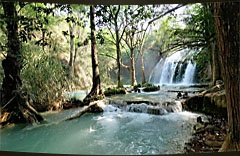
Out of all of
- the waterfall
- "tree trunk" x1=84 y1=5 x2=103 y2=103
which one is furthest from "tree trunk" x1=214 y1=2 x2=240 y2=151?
"tree trunk" x1=84 y1=5 x2=103 y2=103

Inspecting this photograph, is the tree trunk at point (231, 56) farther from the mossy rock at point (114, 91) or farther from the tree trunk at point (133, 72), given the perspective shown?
the mossy rock at point (114, 91)

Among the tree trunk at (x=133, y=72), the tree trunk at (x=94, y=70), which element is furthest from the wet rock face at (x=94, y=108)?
the tree trunk at (x=133, y=72)

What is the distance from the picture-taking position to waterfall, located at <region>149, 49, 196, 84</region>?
6.77 feet

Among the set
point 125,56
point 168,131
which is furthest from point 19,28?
point 168,131

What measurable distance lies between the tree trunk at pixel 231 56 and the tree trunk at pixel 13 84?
173cm

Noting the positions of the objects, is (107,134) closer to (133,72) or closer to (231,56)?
(133,72)

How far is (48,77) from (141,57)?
3.67ft

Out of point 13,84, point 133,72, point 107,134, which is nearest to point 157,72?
point 133,72

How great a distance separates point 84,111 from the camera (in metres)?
2.05

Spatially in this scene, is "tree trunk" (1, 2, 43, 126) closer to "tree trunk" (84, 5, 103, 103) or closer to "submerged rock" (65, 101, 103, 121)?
"submerged rock" (65, 101, 103, 121)

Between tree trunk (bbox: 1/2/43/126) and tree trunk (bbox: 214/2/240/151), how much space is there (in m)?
1.73

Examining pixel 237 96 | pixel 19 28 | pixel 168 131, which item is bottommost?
pixel 168 131

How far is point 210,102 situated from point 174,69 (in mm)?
568

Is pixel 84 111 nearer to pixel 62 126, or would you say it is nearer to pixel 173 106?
pixel 62 126
